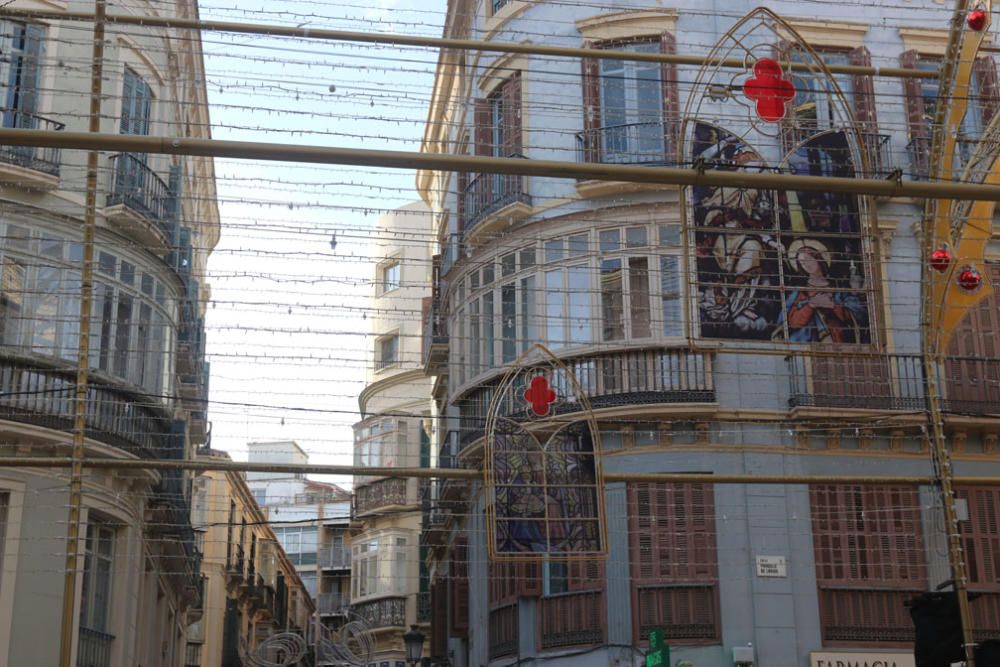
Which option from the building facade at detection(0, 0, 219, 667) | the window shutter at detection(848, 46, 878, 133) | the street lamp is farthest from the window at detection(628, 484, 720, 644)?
the street lamp

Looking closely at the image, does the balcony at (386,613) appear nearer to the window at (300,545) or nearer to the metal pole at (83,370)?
the window at (300,545)

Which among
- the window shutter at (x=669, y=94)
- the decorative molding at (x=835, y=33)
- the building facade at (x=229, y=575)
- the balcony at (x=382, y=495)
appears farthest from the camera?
the building facade at (x=229, y=575)

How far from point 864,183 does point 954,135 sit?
342cm

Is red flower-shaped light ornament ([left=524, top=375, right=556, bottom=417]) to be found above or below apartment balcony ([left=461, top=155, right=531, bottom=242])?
below

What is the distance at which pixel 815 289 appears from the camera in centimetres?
1141

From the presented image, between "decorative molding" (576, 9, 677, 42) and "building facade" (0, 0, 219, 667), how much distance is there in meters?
5.91

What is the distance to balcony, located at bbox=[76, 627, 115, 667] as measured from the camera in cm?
1959

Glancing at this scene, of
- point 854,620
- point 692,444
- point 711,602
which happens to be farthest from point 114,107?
point 854,620

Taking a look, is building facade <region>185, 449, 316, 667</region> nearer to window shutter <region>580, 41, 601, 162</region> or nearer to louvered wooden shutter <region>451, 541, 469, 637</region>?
louvered wooden shutter <region>451, 541, 469, 637</region>

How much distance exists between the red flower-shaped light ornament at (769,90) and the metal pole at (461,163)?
2011 millimetres

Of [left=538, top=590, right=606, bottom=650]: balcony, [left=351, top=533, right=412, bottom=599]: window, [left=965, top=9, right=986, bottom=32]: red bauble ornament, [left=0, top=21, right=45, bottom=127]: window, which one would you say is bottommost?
[left=538, top=590, right=606, bottom=650]: balcony

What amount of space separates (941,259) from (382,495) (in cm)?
2946

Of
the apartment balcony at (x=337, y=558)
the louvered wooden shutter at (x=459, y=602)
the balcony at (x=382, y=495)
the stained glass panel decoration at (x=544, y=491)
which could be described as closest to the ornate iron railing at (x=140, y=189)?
the louvered wooden shutter at (x=459, y=602)

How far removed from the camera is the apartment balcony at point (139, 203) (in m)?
20.5
